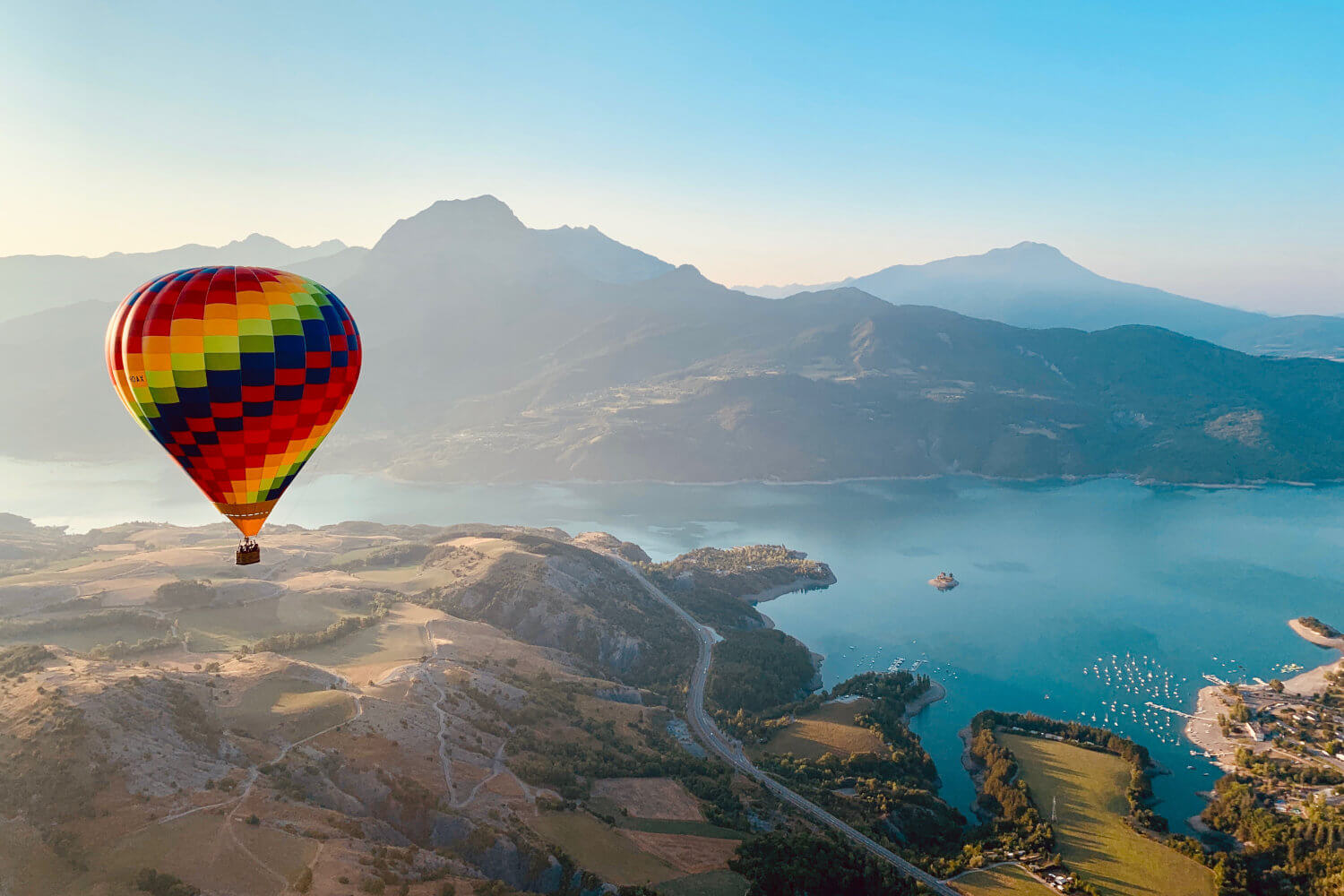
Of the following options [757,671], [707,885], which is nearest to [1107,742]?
[757,671]

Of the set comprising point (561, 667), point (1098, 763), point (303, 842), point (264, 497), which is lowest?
point (1098, 763)

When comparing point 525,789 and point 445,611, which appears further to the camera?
point 445,611

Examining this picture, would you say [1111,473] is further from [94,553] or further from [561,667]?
[94,553]

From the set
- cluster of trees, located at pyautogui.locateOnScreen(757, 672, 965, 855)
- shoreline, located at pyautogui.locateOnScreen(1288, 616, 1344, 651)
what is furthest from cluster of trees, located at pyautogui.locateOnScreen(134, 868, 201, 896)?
shoreline, located at pyautogui.locateOnScreen(1288, 616, 1344, 651)

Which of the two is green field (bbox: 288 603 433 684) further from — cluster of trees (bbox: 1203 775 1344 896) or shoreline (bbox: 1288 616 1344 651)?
shoreline (bbox: 1288 616 1344 651)

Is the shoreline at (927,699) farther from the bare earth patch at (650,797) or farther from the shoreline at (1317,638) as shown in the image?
the shoreline at (1317,638)

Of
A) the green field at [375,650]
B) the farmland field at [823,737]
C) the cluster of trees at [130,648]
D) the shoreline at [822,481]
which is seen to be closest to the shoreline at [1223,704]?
the farmland field at [823,737]

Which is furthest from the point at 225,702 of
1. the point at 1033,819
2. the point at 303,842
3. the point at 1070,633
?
the point at 1070,633

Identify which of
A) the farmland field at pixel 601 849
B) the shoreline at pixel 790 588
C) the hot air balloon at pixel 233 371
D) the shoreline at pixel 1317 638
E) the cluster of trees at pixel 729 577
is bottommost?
the shoreline at pixel 1317 638
